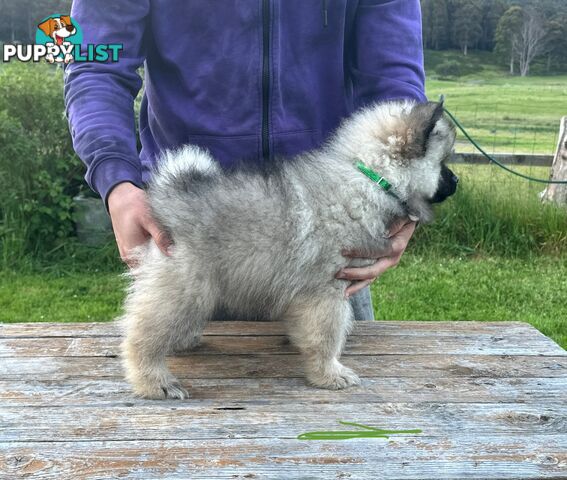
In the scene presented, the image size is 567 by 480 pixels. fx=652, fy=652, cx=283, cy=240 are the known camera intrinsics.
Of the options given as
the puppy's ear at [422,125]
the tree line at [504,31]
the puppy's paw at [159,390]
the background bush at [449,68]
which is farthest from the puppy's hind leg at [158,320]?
the background bush at [449,68]

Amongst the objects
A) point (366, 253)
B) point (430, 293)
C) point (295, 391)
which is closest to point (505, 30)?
point (430, 293)

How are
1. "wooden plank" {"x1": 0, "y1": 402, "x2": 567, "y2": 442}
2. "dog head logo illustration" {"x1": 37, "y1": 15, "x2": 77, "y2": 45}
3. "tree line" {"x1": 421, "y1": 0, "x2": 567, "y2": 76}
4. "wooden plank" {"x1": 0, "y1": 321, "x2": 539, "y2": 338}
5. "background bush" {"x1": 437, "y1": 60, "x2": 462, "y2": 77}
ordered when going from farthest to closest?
"background bush" {"x1": 437, "y1": 60, "x2": 462, "y2": 77}
"tree line" {"x1": 421, "y1": 0, "x2": 567, "y2": 76}
"dog head logo illustration" {"x1": 37, "y1": 15, "x2": 77, "y2": 45}
"wooden plank" {"x1": 0, "y1": 321, "x2": 539, "y2": 338}
"wooden plank" {"x1": 0, "y1": 402, "x2": 567, "y2": 442}

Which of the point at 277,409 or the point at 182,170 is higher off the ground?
the point at 182,170

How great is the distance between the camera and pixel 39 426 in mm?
2037

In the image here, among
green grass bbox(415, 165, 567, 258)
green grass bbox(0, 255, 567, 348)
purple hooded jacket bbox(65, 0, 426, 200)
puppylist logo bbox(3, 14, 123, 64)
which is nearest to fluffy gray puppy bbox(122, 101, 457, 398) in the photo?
purple hooded jacket bbox(65, 0, 426, 200)

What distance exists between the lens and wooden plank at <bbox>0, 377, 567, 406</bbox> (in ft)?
7.41

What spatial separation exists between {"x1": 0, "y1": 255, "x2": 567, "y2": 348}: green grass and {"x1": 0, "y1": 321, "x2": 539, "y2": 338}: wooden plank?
6.65ft

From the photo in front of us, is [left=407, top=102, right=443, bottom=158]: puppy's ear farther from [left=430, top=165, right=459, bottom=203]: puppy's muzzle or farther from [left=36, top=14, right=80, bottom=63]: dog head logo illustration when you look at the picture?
[left=36, top=14, right=80, bottom=63]: dog head logo illustration

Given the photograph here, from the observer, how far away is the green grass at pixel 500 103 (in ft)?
21.8

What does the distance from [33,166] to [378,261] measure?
15.2 ft

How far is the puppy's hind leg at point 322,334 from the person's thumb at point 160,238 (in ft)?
1.62

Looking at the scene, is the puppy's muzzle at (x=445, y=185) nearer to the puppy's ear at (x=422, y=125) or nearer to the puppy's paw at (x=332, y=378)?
the puppy's ear at (x=422, y=125)

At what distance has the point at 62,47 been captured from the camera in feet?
10.6

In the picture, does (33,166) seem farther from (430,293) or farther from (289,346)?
(289,346)
